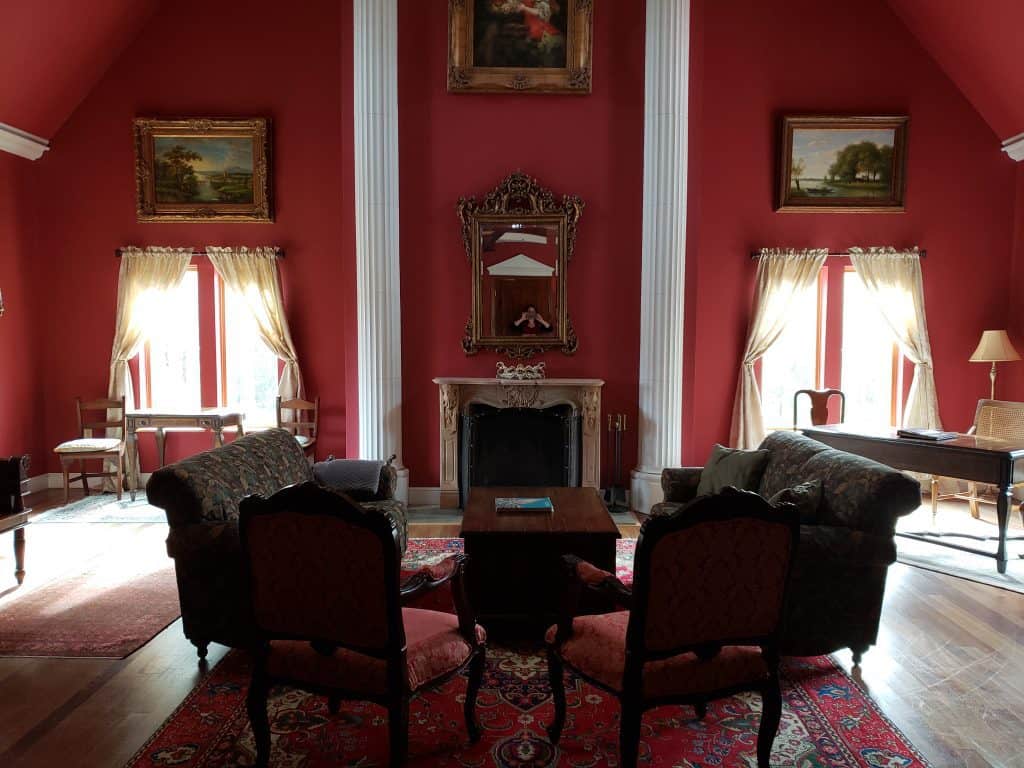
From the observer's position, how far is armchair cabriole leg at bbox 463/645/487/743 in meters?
2.63

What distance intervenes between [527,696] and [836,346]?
18.2 ft

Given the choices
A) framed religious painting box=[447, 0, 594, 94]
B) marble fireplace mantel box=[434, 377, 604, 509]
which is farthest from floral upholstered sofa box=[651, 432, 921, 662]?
framed religious painting box=[447, 0, 594, 94]

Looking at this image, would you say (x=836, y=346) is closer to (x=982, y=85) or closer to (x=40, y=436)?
(x=982, y=85)

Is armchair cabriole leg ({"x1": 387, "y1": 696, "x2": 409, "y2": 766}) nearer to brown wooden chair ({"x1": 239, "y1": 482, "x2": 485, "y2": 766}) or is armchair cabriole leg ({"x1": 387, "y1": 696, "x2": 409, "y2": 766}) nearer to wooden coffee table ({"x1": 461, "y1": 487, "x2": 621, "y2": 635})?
brown wooden chair ({"x1": 239, "y1": 482, "x2": 485, "y2": 766})

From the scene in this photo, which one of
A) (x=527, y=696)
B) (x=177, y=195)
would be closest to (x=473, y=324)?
(x=177, y=195)

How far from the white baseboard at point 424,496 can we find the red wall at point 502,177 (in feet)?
0.29

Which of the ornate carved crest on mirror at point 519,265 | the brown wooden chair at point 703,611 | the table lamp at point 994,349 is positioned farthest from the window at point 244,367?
the table lamp at point 994,349

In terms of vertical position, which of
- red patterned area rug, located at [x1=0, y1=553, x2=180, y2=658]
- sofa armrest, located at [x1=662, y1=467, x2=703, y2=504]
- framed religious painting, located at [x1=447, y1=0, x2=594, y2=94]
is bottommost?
red patterned area rug, located at [x1=0, y1=553, x2=180, y2=658]

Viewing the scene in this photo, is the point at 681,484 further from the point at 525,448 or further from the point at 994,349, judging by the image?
the point at 994,349

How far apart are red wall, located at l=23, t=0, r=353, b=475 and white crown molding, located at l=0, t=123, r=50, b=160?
0.54 ft

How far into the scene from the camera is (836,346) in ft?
23.2

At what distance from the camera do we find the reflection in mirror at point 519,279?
6.47 metres

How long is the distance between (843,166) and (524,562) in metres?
5.54

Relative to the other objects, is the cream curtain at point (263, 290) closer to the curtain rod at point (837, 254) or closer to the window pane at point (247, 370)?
the window pane at point (247, 370)
